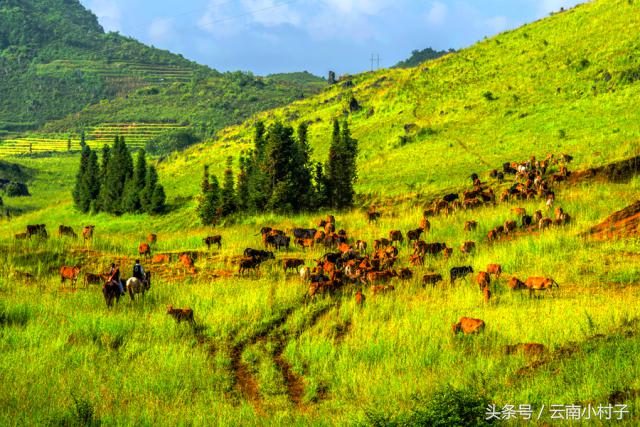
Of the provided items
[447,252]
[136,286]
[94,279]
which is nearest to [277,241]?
[447,252]

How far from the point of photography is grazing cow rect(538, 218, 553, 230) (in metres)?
27.1

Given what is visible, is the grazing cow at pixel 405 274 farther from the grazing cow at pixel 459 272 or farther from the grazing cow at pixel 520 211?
the grazing cow at pixel 520 211

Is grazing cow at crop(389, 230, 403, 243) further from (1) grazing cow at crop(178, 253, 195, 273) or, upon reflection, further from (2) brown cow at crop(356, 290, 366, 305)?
(1) grazing cow at crop(178, 253, 195, 273)

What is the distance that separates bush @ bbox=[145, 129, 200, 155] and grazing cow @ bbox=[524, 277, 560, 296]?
158 m

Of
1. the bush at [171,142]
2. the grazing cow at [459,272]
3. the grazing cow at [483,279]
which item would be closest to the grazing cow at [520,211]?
the grazing cow at [459,272]

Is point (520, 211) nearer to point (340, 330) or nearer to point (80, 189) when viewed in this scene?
point (340, 330)

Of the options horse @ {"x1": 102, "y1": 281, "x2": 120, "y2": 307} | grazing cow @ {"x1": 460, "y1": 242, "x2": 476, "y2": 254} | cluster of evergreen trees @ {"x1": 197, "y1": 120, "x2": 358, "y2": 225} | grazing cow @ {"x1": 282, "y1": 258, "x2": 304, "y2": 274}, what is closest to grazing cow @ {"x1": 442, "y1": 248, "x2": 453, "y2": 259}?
grazing cow @ {"x1": 460, "y1": 242, "x2": 476, "y2": 254}

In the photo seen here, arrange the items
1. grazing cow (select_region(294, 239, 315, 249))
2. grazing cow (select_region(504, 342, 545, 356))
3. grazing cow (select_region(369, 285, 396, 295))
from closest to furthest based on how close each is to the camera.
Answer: grazing cow (select_region(504, 342, 545, 356)) → grazing cow (select_region(369, 285, 396, 295)) → grazing cow (select_region(294, 239, 315, 249))

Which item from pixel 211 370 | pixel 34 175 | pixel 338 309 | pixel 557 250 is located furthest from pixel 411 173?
pixel 34 175

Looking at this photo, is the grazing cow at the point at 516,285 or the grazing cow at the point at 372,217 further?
the grazing cow at the point at 372,217

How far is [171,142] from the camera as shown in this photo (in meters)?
176

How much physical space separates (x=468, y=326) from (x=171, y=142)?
555 ft

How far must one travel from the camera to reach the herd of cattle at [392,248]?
68.2 ft

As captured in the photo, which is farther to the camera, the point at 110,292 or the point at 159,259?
the point at 159,259
